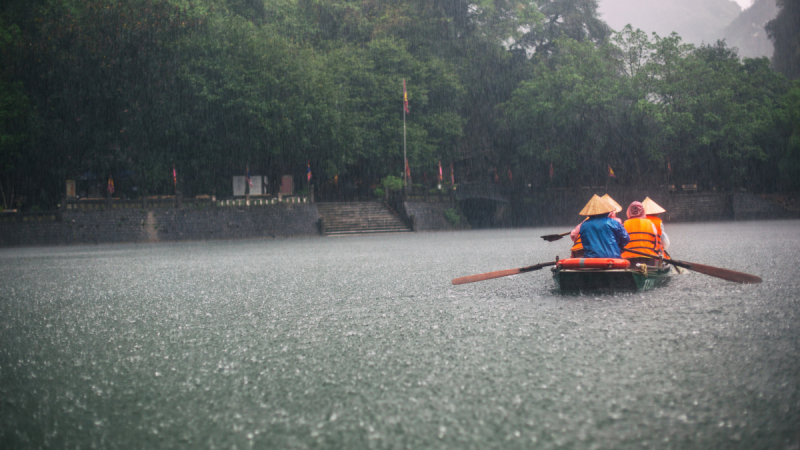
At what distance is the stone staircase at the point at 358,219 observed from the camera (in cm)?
3538

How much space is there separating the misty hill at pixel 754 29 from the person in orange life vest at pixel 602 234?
431 feet

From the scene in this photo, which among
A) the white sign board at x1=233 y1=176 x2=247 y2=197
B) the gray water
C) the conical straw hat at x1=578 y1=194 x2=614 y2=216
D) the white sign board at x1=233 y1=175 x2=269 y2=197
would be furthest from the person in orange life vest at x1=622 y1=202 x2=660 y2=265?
the white sign board at x1=233 y1=176 x2=247 y2=197

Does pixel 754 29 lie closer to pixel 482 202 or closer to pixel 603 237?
pixel 482 202

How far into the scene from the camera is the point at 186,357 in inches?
192

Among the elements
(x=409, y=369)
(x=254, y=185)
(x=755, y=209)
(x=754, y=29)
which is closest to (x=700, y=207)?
(x=755, y=209)

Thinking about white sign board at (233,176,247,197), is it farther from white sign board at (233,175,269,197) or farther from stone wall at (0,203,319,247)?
stone wall at (0,203,319,247)

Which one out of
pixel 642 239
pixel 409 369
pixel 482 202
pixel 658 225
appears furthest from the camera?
pixel 482 202

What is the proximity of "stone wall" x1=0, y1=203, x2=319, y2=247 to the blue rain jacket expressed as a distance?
26.8m

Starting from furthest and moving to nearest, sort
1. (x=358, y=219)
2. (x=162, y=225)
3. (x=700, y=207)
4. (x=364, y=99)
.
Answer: (x=700, y=207) → (x=364, y=99) → (x=358, y=219) → (x=162, y=225)

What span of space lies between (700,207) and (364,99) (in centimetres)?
2459

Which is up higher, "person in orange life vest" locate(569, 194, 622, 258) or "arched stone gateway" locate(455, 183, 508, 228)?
"arched stone gateway" locate(455, 183, 508, 228)

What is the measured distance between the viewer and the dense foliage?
2917 cm

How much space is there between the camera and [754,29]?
393 feet

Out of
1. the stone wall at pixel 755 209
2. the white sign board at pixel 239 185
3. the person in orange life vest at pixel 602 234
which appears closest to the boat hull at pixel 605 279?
the person in orange life vest at pixel 602 234
